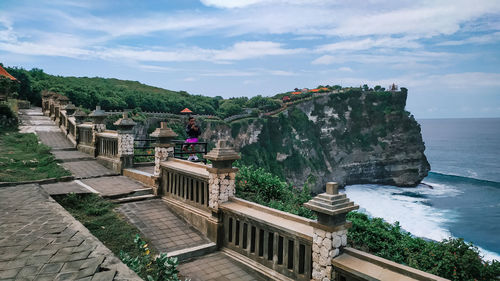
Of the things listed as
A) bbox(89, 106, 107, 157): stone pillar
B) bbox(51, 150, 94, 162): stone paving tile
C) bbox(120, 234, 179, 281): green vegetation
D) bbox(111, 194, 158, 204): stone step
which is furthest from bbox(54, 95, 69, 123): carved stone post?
bbox(120, 234, 179, 281): green vegetation

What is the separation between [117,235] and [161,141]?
390 cm

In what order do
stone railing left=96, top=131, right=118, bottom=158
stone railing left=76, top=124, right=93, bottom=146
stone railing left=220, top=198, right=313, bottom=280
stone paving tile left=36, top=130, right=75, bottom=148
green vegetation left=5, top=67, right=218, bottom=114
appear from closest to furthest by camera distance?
stone railing left=220, top=198, right=313, bottom=280 → stone railing left=96, top=131, right=118, bottom=158 → stone railing left=76, top=124, right=93, bottom=146 → stone paving tile left=36, top=130, right=75, bottom=148 → green vegetation left=5, top=67, right=218, bottom=114

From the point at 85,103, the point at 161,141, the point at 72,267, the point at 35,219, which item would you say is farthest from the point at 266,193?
the point at 85,103

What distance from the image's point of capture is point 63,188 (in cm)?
960

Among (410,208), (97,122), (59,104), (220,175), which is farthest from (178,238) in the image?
(410,208)

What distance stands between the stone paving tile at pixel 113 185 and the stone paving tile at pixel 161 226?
2.61ft

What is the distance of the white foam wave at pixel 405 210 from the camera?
138 ft

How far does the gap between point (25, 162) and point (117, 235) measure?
7.34m

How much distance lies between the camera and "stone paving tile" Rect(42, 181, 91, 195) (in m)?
9.11

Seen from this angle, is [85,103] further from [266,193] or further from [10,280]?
[10,280]

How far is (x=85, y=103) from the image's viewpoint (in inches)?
1704

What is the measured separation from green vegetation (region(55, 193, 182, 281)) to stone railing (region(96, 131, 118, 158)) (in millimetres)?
4525

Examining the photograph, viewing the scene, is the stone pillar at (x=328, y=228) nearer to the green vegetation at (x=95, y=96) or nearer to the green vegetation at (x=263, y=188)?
the green vegetation at (x=263, y=188)

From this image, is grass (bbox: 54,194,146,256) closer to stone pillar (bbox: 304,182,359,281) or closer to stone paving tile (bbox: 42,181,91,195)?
stone paving tile (bbox: 42,181,91,195)
